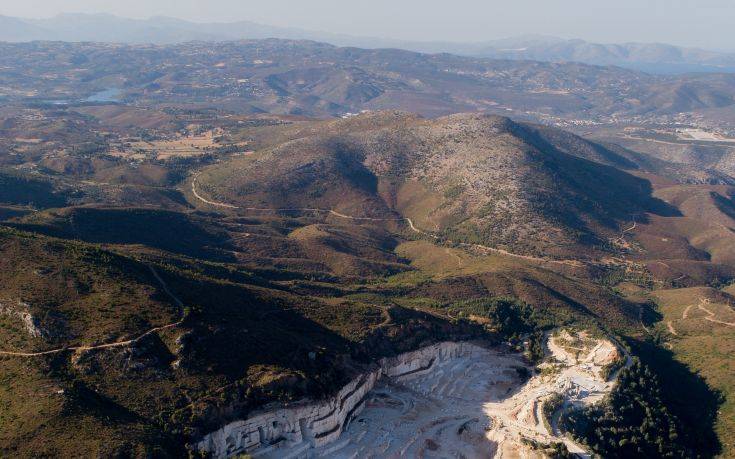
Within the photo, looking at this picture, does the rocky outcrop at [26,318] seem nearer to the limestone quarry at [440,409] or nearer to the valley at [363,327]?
the valley at [363,327]

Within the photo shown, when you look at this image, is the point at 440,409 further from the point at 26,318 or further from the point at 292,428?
the point at 26,318

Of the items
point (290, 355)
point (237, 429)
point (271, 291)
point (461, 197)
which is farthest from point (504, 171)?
point (237, 429)

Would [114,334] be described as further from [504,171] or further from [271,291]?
[504,171]

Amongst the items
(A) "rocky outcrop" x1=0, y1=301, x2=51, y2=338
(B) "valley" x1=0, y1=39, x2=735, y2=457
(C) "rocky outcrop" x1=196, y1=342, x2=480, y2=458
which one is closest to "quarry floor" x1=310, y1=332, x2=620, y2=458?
(B) "valley" x1=0, y1=39, x2=735, y2=457

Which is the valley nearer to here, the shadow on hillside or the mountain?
the shadow on hillside

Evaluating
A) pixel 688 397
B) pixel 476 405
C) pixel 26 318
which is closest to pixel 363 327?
pixel 476 405
